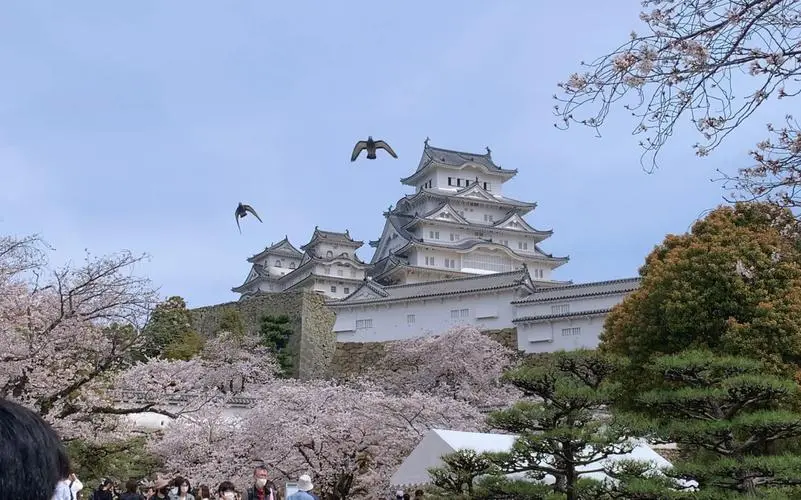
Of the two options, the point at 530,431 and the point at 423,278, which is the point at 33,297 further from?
the point at 423,278

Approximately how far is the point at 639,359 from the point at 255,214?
9362 mm

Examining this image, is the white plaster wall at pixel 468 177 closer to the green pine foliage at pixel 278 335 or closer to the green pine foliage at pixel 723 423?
the green pine foliage at pixel 278 335

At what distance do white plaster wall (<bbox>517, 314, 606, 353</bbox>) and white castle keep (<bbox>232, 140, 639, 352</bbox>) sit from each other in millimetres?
35

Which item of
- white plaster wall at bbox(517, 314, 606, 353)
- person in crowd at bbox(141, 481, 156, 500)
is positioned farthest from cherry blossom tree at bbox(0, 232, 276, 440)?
white plaster wall at bbox(517, 314, 606, 353)

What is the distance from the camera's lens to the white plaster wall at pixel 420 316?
32.2 metres

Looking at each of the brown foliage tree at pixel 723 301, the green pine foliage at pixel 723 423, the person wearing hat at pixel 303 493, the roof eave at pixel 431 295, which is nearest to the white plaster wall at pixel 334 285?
the roof eave at pixel 431 295

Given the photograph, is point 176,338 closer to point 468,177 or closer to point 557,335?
point 557,335

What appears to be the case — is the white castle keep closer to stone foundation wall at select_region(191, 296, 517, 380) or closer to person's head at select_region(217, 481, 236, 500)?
stone foundation wall at select_region(191, 296, 517, 380)

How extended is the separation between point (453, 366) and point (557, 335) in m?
3.88

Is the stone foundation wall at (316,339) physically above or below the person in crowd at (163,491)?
above

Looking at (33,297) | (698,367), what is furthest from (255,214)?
(698,367)

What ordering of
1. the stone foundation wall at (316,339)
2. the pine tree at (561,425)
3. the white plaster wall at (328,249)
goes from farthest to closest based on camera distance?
1. the white plaster wall at (328,249)
2. the stone foundation wall at (316,339)
3. the pine tree at (561,425)

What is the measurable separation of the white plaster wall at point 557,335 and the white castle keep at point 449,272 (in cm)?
3

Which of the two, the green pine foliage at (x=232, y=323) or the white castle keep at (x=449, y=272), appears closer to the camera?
the white castle keep at (x=449, y=272)
